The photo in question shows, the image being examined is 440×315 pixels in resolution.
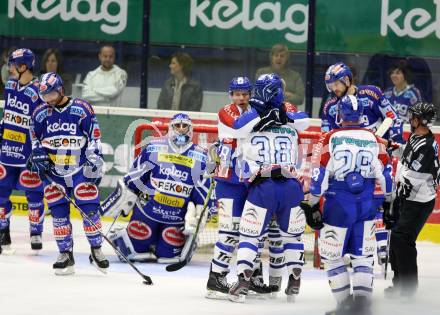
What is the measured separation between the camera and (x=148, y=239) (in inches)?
411

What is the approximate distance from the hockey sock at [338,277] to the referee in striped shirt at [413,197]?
3.31 feet

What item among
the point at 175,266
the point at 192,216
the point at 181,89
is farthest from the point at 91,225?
the point at 181,89

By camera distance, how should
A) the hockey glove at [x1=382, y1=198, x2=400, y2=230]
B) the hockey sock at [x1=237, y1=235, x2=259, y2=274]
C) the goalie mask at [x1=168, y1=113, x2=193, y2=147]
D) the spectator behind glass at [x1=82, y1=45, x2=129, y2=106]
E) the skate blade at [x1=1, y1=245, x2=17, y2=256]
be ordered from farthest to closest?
the spectator behind glass at [x1=82, y1=45, x2=129, y2=106]
the skate blade at [x1=1, y1=245, x2=17, y2=256]
the goalie mask at [x1=168, y1=113, x2=193, y2=147]
the hockey glove at [x1=382, y1=198, x2=400, y2=230]
the hockey sock at [x1=237, y1=235, x2=259, y2=274]

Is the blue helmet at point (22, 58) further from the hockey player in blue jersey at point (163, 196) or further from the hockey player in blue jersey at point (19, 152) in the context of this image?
the hockey player in blue jersey at point (163, 196)

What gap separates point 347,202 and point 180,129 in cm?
264

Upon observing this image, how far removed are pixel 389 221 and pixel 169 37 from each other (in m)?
4.98

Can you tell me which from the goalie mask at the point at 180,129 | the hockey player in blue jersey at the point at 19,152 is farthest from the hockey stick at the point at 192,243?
the hockey player in blue jersey at the point at 19,152

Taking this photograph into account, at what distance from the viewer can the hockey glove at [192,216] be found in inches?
405

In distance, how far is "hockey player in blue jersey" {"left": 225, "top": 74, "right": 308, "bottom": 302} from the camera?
8.36 metres

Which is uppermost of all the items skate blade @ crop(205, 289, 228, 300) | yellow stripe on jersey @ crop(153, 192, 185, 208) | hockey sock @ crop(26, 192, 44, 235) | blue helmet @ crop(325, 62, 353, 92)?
blue helmet @ crop(325, 62, 353, 92)

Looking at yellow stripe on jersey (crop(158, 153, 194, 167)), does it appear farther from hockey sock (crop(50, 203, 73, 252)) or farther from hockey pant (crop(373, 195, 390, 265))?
hockey pant (crop(373, 195, 390, 265))

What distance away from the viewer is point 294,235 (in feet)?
28.3

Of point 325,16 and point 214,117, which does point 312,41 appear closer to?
point 325,16

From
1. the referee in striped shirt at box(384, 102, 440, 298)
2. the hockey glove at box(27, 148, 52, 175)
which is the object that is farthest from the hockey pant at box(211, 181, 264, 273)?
the hockey glove at box(27, 148, 52, 175)
